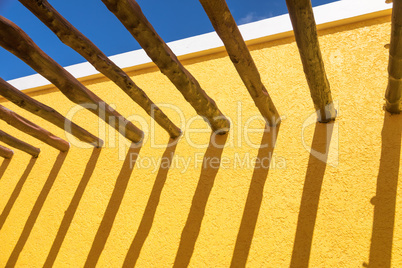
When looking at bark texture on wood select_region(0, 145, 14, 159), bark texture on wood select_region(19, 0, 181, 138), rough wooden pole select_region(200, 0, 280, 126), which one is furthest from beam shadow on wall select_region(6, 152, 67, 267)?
rough wooden pole select_region(200, 0, 280, 126)

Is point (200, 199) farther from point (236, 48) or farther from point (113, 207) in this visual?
point (236, 48)

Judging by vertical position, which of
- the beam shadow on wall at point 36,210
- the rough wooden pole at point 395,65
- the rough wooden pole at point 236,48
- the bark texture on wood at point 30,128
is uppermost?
the rough wooden pole at point 395,65

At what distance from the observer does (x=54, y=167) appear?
388cm

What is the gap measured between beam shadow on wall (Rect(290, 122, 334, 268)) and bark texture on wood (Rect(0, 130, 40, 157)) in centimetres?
297

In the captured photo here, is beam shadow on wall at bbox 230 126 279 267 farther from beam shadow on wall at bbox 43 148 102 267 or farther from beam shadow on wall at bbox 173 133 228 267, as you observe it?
beam shadow on wall at bbox 43 148 102 267

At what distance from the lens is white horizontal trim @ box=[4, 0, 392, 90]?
3.23 metres

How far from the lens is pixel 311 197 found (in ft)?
8.78

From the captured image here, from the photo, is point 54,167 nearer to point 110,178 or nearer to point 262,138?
point 110,178

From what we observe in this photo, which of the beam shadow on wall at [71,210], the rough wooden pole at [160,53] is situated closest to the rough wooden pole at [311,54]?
the rough wooden pole at [160,53]

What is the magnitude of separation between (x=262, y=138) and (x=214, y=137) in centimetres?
50

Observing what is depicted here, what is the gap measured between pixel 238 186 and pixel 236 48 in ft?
4.29

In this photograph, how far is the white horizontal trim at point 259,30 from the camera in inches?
127

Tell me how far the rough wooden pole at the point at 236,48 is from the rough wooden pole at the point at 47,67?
1183mm

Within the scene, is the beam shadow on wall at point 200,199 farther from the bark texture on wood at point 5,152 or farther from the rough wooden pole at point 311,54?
the bark texture on wood at point 5,152
